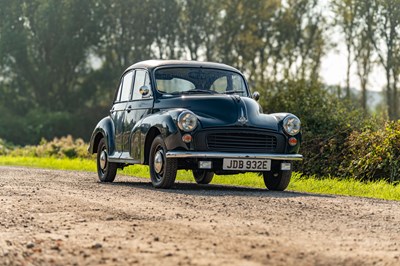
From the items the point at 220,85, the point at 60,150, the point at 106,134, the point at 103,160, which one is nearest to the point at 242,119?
the point at 220,85

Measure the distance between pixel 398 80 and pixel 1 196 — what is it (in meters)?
35.4

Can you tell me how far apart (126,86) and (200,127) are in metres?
3.26

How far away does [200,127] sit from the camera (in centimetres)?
1170

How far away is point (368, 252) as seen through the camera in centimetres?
600

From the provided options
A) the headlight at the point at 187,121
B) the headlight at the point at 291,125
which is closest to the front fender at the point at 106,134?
the headlight at the point at 187,121

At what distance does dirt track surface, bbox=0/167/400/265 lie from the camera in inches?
225

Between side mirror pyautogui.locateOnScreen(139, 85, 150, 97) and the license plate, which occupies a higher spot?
side mirror pyautogui.locateOnScreen(139, 85, 150, 97)

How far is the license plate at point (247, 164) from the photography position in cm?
1161

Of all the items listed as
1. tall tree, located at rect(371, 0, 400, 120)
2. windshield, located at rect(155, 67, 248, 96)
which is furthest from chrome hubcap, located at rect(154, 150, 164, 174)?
tall tree, located at rect(371, 0, 400, 120)

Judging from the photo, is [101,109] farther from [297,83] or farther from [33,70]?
[297,83]

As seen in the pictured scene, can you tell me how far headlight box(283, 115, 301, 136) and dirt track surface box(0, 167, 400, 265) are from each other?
135 centimetres

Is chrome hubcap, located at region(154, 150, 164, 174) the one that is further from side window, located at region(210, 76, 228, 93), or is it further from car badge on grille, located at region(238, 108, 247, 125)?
side window, located at region(210, 76, 228, 93)

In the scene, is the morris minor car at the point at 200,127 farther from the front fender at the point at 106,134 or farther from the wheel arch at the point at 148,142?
the front fender at the point at 106,134

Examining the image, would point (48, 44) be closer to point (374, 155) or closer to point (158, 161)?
point (374, 155)
